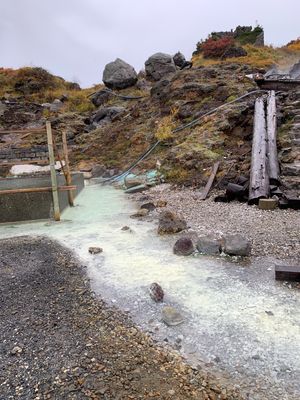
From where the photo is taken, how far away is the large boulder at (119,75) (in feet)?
76.0

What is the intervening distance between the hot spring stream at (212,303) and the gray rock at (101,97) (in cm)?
1916

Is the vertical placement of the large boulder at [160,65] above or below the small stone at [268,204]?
above

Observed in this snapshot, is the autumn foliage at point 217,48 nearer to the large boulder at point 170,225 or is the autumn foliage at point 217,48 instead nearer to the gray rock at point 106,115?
the gray rock at point 106,115

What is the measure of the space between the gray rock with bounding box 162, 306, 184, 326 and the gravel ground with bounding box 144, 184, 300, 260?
1.65m

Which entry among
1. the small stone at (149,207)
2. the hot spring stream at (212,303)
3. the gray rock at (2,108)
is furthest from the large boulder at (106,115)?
the hot spring stream at (212,303)

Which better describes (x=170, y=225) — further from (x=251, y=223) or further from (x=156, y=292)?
(x=156, y=292)

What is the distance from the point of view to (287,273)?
338 cm

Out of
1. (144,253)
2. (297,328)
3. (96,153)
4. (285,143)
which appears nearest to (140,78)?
(96,153)

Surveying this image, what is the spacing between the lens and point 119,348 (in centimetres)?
250

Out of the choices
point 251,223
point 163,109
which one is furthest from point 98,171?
point 251,223

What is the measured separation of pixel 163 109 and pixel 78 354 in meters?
13.1

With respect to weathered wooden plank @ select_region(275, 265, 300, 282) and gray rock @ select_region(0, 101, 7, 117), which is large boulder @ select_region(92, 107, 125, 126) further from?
weathered wooden plank @ select_region(275, 265, 300, 282)

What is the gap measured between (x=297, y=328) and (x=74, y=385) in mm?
1706

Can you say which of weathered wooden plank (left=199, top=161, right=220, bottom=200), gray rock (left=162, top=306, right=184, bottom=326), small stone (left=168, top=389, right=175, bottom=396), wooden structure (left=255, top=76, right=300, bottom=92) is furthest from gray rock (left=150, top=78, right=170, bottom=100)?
small stone (left=168, top=389, right=175, bottom=396)
